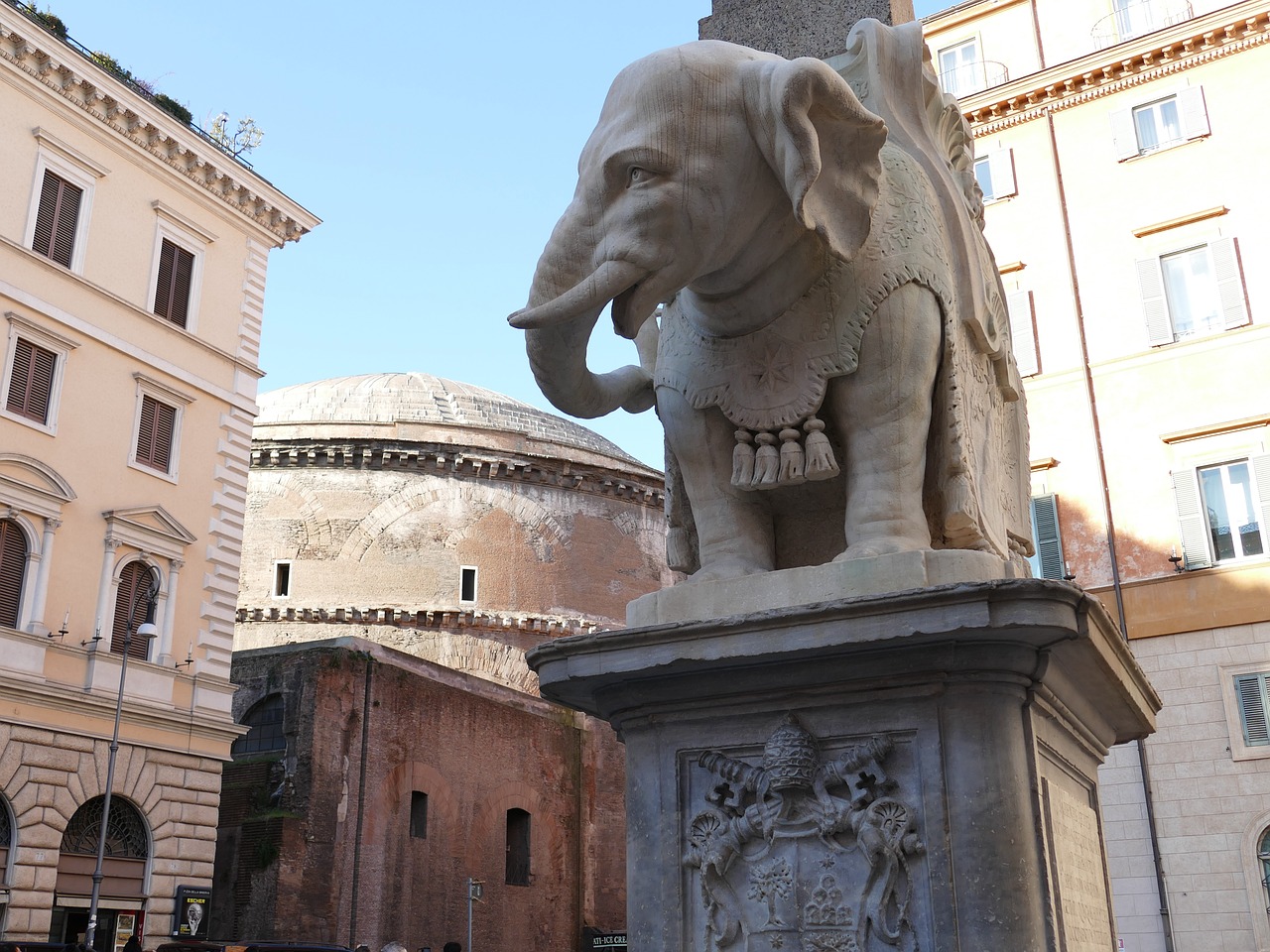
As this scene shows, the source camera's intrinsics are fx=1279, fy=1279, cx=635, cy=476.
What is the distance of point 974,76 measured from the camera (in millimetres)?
22234

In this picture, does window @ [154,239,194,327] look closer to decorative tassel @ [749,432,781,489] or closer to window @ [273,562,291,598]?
window @ [273,562,291,598]

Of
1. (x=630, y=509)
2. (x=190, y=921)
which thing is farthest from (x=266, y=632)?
(x=190, y=921)

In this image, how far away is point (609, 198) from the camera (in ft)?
9.70

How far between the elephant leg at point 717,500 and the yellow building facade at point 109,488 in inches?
722

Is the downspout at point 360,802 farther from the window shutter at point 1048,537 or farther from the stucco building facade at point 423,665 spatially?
the window shutter at point 1048,537

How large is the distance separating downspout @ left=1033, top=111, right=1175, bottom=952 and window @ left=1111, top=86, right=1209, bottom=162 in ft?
3.37

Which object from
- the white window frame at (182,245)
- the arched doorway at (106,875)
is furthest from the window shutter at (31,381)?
the arched doorway at (106,875)

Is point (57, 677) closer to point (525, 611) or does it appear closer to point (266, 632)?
point (266, 632)

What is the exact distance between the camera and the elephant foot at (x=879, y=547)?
9.91 ft

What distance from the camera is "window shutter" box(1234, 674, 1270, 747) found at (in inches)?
655

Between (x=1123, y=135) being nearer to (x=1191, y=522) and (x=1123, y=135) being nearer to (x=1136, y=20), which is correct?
(x=1136, y=20)

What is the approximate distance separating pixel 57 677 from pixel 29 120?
931 centimetres

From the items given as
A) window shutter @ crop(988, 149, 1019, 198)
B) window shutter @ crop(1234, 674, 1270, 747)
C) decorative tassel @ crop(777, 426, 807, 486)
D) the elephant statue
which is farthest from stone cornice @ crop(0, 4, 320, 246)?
decorative tassel @ crop(777, 426, 807, 486)

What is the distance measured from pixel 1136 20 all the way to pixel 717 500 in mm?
20662
